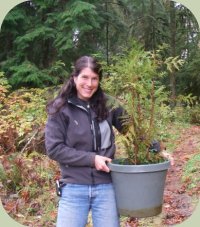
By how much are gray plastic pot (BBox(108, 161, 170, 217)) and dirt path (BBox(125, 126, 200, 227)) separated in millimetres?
1472

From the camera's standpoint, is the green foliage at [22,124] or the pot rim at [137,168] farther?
the green foliage at [22,124]

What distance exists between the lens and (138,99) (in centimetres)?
235

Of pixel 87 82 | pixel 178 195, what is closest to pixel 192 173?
pixel 178 195

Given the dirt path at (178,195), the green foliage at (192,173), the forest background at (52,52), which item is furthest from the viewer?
the green foliage at (192,173)

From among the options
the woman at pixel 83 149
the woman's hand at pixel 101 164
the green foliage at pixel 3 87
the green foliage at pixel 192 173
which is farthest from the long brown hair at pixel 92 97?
the green foliage at pixel 3 87

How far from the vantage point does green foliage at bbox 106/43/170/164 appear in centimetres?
230

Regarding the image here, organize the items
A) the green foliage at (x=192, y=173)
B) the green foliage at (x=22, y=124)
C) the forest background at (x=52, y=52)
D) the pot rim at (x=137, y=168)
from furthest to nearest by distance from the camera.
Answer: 1. the green foliage at (x=22, y=124)
2. the green foliage at (x=192, y=173)
3. the forest background at (x=52, y=52)
4. the pot rim at (x=137, y=168)

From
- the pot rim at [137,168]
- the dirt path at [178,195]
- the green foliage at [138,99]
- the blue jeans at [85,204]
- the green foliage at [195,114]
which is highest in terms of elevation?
the green foliage at [138,99]

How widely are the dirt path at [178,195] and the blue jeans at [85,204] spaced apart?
1472 millimetres

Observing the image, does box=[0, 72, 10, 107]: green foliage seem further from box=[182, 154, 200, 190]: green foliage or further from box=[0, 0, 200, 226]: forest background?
box=[182, 154, 200, 190]: green foliage

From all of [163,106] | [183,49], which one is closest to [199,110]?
[183,49]

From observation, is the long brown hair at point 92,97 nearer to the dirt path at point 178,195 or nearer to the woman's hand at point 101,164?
the woman's hand at point 101,164

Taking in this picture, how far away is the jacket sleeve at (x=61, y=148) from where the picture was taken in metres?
2.29

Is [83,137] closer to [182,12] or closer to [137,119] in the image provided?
[137,119]
